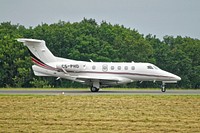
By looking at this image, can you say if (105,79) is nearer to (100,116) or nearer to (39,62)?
(39,62)

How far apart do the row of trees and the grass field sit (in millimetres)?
38957

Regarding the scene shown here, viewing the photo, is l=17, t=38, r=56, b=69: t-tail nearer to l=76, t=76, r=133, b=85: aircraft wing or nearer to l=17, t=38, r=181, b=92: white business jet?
l=17, t=38, r=181, b=92: white business jet

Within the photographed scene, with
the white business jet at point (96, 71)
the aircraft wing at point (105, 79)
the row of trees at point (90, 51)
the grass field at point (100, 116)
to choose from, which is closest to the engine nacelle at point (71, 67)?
the white business jet at point (96, 71)

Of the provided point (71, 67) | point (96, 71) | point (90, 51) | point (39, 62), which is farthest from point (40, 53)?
point (90, 51)

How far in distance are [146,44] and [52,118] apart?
5940cm

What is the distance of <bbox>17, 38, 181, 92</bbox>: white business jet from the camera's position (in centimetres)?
4772

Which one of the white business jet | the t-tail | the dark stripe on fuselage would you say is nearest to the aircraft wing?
the white business jet

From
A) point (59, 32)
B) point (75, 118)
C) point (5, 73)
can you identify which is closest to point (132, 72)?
point (75, 118)

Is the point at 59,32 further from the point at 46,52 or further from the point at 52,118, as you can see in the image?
the point at 52,118

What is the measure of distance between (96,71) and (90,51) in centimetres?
3084

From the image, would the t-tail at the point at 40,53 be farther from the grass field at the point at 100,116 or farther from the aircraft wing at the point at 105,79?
the grass field at the point at 100,116

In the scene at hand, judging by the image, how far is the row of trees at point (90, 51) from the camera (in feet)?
242

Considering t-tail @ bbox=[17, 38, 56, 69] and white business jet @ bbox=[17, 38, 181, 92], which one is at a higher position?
t-tail @ bbox=[17, 38, 56, 69]

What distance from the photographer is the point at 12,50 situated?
2985 inches
